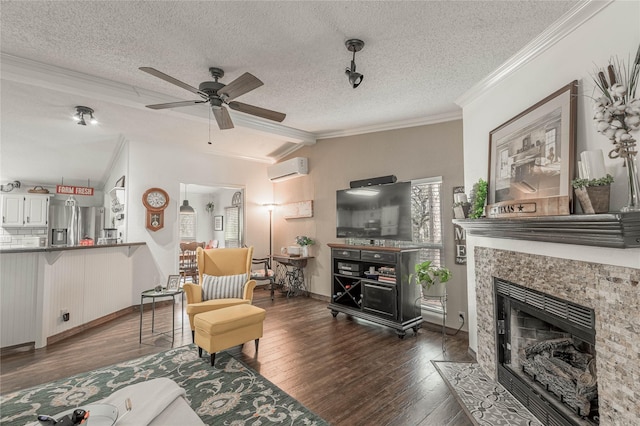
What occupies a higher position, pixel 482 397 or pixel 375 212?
pixel 375 212

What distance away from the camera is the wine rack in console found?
3.70 metres

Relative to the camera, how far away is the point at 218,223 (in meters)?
9.39

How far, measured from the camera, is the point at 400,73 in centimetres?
300

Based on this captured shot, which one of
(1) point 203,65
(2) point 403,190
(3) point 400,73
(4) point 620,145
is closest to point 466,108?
(3) point 400,73

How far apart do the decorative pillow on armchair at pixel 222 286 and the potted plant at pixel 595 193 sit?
3.36 metres

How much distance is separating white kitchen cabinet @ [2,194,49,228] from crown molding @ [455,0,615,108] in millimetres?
9189

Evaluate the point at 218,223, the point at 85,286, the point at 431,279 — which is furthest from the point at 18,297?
the point at 218,223

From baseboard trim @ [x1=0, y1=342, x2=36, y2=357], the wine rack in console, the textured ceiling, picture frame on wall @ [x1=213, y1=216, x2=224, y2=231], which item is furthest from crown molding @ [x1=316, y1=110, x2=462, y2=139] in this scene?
picture frame on wall @ [x1=213, y1=216, x2=224, y2=231]

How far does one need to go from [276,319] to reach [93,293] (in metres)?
2.54

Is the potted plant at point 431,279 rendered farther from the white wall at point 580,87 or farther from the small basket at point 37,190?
the small basket at point 37,190

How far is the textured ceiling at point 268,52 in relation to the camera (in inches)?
84.4

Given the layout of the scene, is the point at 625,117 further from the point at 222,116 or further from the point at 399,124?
the point at 399,124

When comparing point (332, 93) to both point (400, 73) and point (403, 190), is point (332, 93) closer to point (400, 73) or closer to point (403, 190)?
point (400, 73)

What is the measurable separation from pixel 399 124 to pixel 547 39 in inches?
91.1
